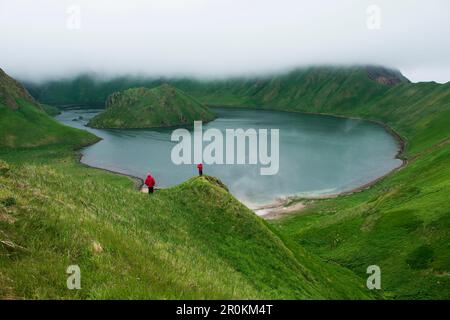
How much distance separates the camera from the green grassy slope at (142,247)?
16.2 metres

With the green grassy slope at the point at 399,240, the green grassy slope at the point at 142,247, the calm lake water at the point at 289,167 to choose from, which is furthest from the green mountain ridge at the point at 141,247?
the calm lake water at the point at 289,167

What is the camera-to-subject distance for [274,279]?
32.4 meters

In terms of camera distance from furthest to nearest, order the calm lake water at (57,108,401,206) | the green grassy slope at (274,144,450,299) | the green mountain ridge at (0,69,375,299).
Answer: the calm lake water at (57,108,401,206) → the green grassy slope at (274,144,450,299) → the green mountain ridge at (0,69,375,299)

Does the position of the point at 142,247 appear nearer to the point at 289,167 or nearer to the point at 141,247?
the point at 141,247

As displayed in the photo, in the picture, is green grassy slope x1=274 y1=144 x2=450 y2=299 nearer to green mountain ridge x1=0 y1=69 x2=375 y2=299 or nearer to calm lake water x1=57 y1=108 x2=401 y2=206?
green mountain ridge x1=0 y1=69 x2=375 y2=299

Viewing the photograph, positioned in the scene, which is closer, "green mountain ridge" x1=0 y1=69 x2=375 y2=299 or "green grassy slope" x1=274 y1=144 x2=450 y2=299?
"green mountain ridge" x1=0 y1=69 x2=375 y2=299

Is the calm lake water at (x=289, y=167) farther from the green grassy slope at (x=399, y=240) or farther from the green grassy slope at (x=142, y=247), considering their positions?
the green grassy slope at (x=142, y=247)

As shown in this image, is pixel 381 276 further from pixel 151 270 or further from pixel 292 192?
pixel 292 192

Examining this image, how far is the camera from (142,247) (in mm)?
21688

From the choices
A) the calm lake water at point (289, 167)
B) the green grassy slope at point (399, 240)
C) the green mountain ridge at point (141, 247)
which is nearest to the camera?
the green mountain ridge at point (141, 247)

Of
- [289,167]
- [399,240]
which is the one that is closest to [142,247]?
[399,240]

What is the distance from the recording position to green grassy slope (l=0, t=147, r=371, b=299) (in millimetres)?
16156

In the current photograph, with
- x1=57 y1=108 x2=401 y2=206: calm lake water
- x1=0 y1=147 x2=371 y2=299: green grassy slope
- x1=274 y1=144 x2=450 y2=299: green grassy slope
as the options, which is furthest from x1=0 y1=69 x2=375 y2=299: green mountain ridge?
x1=57 y1=108 x2=401 y2=206: calm lake water
